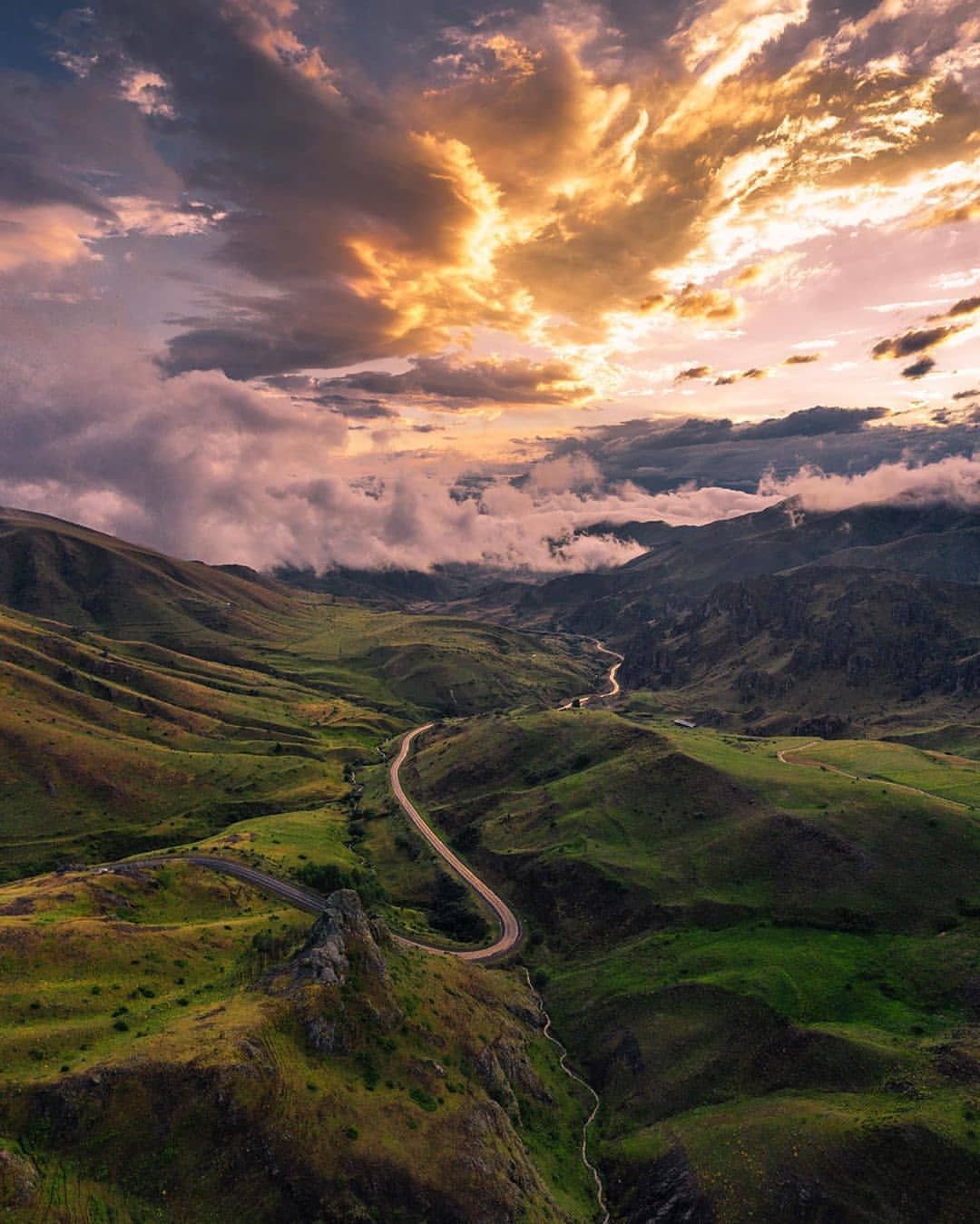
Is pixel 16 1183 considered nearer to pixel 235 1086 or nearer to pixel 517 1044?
pixel 235 1086

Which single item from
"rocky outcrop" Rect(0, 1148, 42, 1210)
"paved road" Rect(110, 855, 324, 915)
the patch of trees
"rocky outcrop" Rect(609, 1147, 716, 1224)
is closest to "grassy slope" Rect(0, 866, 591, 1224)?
"rocky outcrop" Rect(0, 1148, 42, 1210)

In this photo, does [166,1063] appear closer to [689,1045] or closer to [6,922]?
[6,922]

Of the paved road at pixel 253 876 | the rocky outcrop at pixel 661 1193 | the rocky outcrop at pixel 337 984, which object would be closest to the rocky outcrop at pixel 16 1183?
the rocky outcrop at pixel 337 984

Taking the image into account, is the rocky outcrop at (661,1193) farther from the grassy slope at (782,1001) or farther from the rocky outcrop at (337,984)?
the rocky outcrop at (337,984)

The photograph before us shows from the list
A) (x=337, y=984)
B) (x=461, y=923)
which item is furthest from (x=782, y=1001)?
(x=461, y=923)

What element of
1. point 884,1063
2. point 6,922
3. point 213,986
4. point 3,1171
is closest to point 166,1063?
point 3,1171

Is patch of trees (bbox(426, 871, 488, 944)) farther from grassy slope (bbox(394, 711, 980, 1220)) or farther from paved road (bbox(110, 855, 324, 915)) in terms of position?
paved road (bbox(110, 855, 324, 915))
